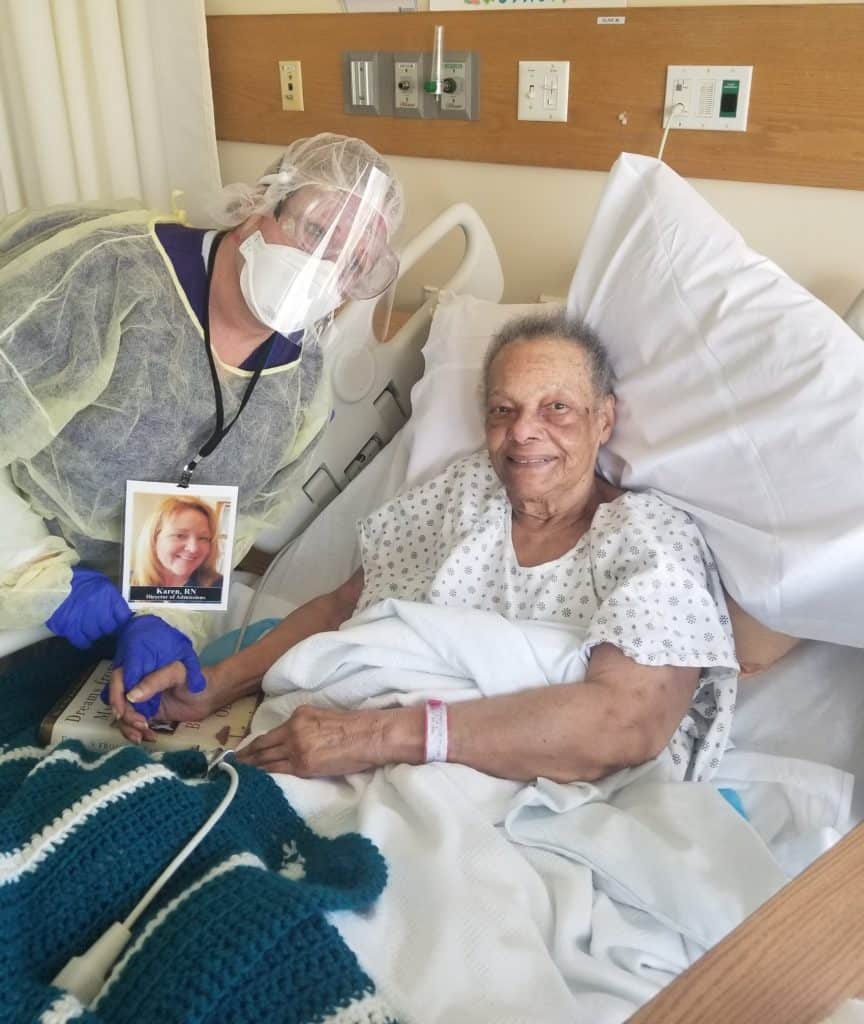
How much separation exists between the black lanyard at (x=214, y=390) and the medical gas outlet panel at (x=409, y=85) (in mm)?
838

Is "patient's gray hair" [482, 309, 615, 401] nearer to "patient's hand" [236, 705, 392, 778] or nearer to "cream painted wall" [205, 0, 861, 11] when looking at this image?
"patient's hand" [236, 705, 392, 778]

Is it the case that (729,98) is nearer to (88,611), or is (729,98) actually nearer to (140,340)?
(140,340)

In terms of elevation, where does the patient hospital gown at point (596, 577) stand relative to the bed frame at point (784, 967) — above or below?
below

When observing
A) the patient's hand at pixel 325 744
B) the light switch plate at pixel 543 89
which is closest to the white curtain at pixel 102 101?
the light switch plate at pixel 543 89

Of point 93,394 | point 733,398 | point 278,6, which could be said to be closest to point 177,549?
point 93,394

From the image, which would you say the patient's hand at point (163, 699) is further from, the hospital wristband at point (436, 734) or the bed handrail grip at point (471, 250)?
the bed handrail grip at point (471, 250)

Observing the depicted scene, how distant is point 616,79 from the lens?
1.87 metres

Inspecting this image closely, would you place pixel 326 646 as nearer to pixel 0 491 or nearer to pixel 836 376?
pixel 0 491

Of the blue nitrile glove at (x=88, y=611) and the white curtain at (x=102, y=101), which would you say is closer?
the blue nitrile glove at (x=88, y=611)

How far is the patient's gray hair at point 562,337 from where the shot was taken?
5.26ft

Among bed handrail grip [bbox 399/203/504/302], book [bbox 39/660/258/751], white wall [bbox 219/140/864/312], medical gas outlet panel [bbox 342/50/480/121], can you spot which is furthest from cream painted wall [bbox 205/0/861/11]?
book [bbox 39/660/258/751]

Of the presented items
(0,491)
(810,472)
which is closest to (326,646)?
(0,491)

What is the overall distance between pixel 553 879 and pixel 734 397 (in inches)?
30.3

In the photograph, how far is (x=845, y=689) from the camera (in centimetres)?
141
